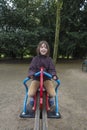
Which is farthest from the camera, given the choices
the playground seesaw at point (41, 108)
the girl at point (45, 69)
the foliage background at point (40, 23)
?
the foliage background at point (40, 23)

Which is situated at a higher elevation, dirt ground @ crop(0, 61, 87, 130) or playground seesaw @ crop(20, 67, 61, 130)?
playground seesaw @ crop(20, 67, 61, 130)

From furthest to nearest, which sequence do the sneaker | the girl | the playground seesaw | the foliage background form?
the foliage background → the sneaker → the girl → the playground seesaw

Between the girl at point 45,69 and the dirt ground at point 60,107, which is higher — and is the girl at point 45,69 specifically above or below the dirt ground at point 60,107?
above

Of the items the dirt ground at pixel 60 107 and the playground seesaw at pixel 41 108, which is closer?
the playground seesaw at pixel 41 108

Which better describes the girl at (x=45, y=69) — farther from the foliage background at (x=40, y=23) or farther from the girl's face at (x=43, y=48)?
the foliage background at (x=40, y=23)

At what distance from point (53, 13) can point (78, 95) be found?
932cm

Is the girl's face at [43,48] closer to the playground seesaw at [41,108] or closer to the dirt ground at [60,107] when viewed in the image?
the playground seesaw at [41,108]

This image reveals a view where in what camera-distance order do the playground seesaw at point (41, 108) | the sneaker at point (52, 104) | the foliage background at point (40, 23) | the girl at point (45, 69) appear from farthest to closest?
the foliage background at point (40, 23) → the sneaker at point (52, 104) → the girl at point (45, 69) → the playground seesaw at point (41, 108)

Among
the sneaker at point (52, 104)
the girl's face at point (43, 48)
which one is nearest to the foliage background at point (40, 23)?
the girl's face at point (43, 48)

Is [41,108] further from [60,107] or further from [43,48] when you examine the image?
[60,107]

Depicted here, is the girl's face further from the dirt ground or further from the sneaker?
the dirt ground

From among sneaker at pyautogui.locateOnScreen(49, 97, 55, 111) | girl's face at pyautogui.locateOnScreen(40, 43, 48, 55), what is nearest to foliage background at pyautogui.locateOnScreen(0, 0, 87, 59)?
girl's face at pyautogui.locateOnScreen(40, 43, 48, 55)

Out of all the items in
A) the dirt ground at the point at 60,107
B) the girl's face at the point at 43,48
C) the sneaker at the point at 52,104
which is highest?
the girl's face at the point at 43,48

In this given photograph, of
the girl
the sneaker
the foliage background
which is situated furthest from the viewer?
the foliage background
